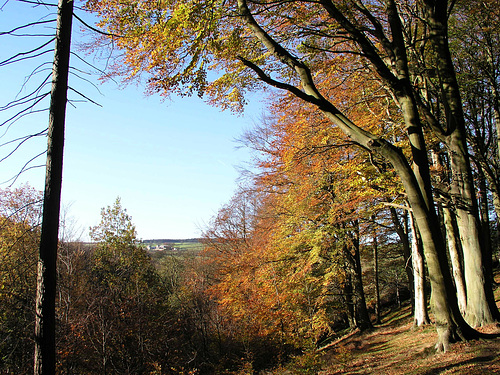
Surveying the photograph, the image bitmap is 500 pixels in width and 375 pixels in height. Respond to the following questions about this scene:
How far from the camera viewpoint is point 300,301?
1459 centimetres

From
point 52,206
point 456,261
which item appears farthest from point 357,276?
point 52,206

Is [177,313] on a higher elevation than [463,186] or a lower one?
lower

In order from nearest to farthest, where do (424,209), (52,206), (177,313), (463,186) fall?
(52,206), (424,209), (463,186), (177,313)

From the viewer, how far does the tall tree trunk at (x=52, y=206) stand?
14.6ft

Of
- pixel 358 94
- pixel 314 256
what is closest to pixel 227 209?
pixel 314 256

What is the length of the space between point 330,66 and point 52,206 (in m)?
6.89

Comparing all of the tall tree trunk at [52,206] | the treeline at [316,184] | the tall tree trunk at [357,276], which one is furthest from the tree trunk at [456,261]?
the tall tree trunk at [52,206]

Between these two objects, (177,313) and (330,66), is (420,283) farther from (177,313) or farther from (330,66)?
(177,313)

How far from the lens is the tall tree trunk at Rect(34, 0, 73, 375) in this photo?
4.46m

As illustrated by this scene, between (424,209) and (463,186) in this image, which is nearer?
(424,209)

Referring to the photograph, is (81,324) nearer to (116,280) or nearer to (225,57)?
(116,280)

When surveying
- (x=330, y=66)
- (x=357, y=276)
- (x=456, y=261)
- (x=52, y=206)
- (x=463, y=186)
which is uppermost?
(x=330, y=66)

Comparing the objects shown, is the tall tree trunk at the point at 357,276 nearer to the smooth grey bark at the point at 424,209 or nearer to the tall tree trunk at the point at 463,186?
the tall tree trunk at the point at 463,186

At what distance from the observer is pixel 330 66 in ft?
27.3
